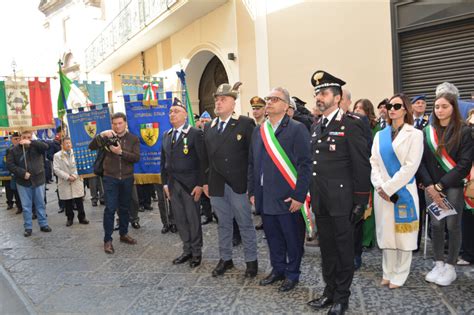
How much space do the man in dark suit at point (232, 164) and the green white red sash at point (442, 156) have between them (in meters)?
1.91

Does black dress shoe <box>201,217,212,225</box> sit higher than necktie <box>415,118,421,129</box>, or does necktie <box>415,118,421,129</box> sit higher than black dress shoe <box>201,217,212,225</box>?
necktie <box>415,118,421,129</box>

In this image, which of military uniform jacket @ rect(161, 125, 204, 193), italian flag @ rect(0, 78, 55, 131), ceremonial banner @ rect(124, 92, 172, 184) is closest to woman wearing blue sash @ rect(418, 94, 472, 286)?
military uniform jacket @ rect(161, 125, 204, 193)

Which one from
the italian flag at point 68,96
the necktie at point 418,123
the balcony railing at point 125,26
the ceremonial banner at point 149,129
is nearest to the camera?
the necktie at point 418,123

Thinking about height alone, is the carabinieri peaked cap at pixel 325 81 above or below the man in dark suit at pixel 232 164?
above

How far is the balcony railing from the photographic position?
1379cm

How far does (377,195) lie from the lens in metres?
4.31

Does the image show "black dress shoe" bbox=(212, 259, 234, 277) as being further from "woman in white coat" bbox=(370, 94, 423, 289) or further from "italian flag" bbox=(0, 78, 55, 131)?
"italian flag" bbox=(0, 78, 55, 131)

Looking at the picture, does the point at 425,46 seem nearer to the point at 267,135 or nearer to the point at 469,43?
the point at 469,43

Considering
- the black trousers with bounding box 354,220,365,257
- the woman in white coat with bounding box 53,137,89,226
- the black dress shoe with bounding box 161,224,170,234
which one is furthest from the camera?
the woman in white coat with bounding box 53,137,89,226

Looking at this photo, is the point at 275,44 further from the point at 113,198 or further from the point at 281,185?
the point at 281,185

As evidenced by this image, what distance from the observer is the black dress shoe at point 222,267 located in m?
4.89

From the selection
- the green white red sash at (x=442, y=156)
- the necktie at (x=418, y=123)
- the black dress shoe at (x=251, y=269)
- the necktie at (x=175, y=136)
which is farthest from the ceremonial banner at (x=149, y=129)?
the green white red sash at (x=442, y=156)

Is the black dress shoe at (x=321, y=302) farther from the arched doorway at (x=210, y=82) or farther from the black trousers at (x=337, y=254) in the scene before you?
the arched doorway at (x=210, y=82)

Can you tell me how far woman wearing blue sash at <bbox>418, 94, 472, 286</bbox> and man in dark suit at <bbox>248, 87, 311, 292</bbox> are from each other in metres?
1.32
